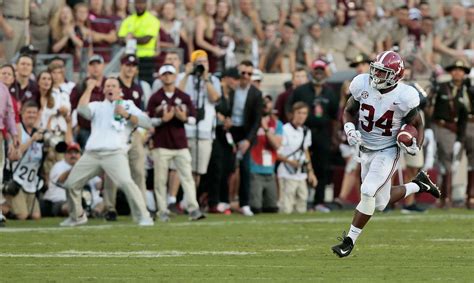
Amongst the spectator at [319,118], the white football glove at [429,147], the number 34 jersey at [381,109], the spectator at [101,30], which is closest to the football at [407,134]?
the number 34 jersey at [381,109]

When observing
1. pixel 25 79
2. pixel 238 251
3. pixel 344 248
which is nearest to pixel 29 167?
pixel 25 79

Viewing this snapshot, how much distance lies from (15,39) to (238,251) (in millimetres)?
7024

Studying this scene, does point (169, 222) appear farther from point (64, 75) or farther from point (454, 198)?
point (454, 198)

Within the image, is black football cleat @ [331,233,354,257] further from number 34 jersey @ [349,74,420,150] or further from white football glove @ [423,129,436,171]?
white football glove @ [423,129,436,171]

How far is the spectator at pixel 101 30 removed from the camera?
18.8 m

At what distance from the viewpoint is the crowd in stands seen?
15859 mm

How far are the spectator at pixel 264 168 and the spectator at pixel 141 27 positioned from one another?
1.81 metres

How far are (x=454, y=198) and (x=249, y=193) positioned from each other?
390 cm

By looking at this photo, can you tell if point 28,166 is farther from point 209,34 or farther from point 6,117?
point 209,34

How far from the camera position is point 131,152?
621 inches

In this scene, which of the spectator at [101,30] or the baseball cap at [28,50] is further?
the spectator at [101,30]

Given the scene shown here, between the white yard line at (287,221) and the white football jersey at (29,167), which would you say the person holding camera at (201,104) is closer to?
the white yard line at (287,221)

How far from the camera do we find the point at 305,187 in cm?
1806

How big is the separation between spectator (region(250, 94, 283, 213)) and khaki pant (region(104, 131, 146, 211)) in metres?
2.21
